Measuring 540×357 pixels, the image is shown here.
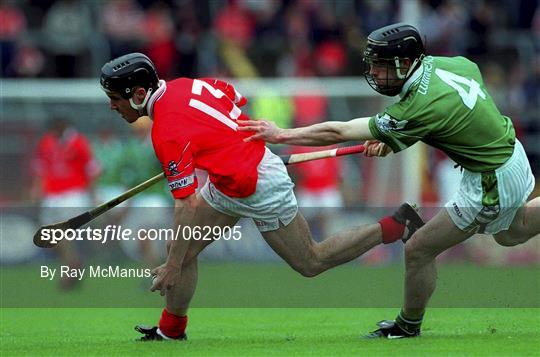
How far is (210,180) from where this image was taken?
32.2ft

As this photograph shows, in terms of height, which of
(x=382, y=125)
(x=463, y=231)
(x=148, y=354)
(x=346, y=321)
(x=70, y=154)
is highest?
(x=382, y=125)

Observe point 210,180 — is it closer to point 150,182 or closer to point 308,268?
point 150,182

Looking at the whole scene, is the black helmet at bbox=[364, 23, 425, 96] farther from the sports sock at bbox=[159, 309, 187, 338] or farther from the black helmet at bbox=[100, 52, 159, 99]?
the sports sock at bbox=[159, 309, 187, 338]

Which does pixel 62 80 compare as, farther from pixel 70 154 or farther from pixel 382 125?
pixel 382 125

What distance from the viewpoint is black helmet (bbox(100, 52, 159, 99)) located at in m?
9.52

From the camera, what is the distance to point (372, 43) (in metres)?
9.31

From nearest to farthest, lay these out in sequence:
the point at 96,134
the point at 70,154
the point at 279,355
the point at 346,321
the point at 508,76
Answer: the point at 279,355 → the point at 346,321 → the point at 70,154 → the point at 96,134 → the point at 508,76

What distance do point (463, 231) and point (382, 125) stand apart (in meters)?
1.03

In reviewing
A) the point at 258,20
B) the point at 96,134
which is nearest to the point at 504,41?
the point at 258,20

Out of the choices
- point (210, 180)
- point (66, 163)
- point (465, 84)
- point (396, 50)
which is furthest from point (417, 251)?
point (66, 163)

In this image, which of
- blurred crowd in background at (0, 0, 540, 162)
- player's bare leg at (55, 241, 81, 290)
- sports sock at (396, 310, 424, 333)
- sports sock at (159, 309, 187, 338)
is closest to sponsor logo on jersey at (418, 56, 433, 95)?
sports sock at (396, 310, 424, 333)

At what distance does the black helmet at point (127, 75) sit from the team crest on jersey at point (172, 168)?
651 millimetres

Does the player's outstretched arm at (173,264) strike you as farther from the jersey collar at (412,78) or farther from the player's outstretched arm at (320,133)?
the jersey collar at (412,78)

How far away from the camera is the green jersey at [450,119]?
9.10 meters
